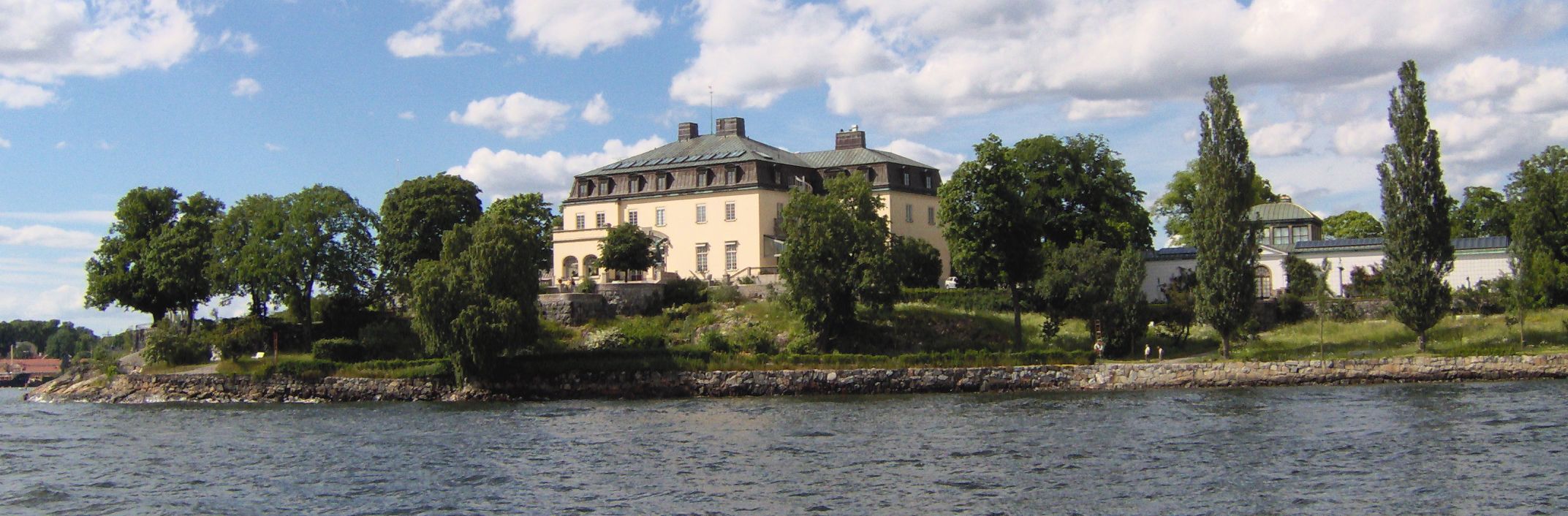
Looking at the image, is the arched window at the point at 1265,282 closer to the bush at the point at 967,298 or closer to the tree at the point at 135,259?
the bush at the point at 967,298

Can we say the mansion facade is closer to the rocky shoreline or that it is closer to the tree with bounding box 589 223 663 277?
the rocky shoreline

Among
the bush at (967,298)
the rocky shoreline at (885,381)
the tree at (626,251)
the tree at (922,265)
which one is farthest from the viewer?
the tree at (626,251)

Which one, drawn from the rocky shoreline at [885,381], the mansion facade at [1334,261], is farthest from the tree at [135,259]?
the mansion facade at [1334,261]

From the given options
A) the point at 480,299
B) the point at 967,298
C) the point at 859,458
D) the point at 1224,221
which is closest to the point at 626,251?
the point at 967,298

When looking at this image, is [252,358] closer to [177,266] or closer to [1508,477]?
[177,266]

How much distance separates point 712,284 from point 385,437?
31579 mm

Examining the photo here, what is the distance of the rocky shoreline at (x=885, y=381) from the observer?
47.4 metres

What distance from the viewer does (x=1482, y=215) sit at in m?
77.9

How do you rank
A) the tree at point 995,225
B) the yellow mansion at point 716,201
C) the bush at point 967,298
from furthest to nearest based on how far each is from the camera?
the yellow mansion at point 716,201
the bush at point 967,298
the tree at point 995,225

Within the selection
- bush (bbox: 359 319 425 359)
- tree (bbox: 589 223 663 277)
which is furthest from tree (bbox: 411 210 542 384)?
tree (bbox: 589 223 663 277)

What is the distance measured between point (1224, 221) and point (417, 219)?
36.9m

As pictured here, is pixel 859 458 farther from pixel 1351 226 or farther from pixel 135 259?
pixel 1351 226

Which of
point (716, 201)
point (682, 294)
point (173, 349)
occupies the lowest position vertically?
point (173, 349)

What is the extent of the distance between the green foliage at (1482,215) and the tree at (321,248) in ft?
179
